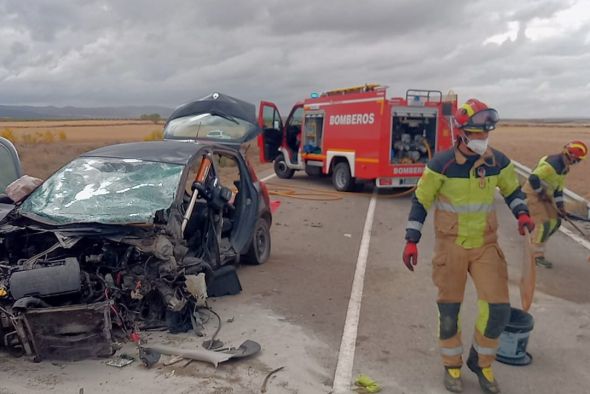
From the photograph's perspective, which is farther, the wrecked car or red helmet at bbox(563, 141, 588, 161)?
red helmet at bbox(563, 141, 588, 161)

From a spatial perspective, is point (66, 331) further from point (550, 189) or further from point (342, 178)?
point (342, 178)

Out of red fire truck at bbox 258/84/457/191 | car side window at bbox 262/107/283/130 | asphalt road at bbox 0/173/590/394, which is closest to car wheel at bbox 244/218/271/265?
asphalt road at bbox 0/173/590/394

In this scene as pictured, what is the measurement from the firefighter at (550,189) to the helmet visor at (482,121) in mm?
3992

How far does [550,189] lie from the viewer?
811 cm

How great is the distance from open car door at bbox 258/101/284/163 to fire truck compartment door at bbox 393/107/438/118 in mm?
4514

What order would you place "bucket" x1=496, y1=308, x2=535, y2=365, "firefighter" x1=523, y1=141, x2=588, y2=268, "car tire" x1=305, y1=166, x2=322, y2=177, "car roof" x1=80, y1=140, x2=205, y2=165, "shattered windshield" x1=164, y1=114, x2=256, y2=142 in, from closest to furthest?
"bucket" x1=496, y1=308, x2=535, y2=365, "car roof" x1=80, y1=140, x2=205, y2=165, "firefighter" x1=523, y1=141, x2=588, y2=268, "shattered windshield" x1=164, y1=114, x2=256, y2=142, "car tire" x1=305, y1=166, x2=322, y2=177

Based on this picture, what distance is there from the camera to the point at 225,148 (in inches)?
287

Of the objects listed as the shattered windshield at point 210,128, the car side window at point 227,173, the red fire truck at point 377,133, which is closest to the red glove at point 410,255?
the shattered windshield at point 210,128

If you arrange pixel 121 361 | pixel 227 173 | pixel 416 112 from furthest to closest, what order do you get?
pixel 227 173 < pixel 416 112 < pixel 121 361

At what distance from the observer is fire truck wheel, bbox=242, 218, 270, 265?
7684mm

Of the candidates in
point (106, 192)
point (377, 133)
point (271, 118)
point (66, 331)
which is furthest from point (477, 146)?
point (271, 118)

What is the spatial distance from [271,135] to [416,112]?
526 centimetres

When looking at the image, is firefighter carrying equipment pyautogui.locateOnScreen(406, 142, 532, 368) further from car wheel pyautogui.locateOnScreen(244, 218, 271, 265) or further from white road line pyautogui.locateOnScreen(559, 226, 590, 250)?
white road line pyautogui.locateOnScreen(559, 226, 590, 250)

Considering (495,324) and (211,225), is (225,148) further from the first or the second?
(495,324)
